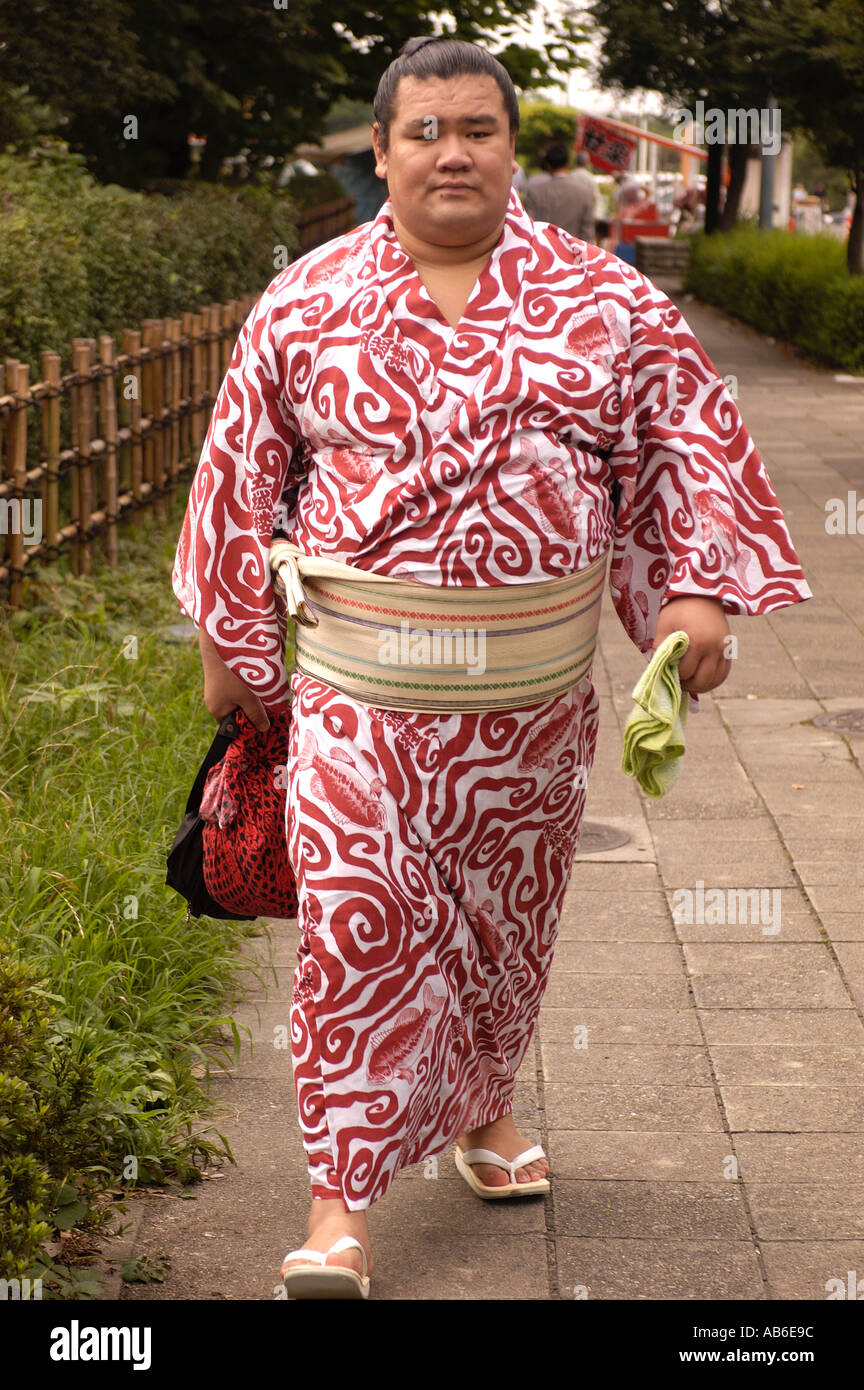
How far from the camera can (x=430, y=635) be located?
272 centimetres

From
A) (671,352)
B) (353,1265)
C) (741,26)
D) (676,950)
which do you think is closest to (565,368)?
(671,352)

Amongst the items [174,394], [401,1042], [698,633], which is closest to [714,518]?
[698,633]

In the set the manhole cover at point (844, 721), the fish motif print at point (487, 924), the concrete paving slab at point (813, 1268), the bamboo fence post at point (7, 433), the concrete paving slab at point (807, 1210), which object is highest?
the bamboo fence post at point (7, 433)

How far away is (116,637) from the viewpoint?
6234 mm

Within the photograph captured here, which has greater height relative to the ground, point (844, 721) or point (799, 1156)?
point (799, 1156)

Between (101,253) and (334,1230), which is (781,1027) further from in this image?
(101,253)

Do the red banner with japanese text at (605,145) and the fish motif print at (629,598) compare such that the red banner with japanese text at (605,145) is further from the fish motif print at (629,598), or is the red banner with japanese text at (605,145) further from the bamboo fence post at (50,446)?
the fish motif print at (629,598)

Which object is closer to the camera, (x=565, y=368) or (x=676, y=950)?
(x=565, y=368)

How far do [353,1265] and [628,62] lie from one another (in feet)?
78.7

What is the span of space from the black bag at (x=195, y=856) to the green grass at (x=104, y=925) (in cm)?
30

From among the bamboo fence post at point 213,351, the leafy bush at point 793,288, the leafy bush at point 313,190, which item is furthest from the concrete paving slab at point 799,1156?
the leafy bush at point 313,190

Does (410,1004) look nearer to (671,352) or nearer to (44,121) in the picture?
(671,352)

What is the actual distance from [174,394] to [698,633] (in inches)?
257

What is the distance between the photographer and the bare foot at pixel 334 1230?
9.00 ft
